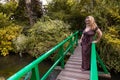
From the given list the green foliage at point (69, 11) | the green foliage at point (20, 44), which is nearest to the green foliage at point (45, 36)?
the green foliage at point (20, 44)

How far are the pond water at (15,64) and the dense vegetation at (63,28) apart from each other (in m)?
0.44

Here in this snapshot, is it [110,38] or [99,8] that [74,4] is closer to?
[99,8]

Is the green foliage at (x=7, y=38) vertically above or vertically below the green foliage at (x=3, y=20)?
below

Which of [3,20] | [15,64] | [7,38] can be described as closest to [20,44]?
[7,38]

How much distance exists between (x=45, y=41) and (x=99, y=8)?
3.73 m

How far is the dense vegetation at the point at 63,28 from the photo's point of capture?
7.72 metres

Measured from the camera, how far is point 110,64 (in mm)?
7645

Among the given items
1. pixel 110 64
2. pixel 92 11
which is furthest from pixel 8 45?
pixel 110 64

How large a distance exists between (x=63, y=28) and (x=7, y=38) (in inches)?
164

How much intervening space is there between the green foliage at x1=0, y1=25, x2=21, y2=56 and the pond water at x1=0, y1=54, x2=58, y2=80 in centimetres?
54

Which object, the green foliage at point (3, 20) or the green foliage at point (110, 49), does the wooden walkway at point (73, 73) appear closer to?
the green foliage at point (110, 49)

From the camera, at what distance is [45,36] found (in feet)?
33.7

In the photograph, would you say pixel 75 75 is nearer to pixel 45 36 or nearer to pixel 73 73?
pixel 73 73

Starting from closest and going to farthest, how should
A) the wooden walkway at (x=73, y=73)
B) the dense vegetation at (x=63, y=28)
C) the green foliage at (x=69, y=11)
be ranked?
the wooden walkway at (x=73, y=73), the dense vegetation at (x=63, y=28), the green foliage at (x=69, y=11)
